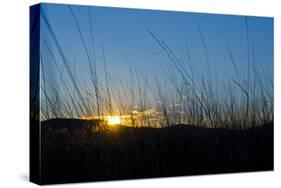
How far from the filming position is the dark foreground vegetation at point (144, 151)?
8338 mm

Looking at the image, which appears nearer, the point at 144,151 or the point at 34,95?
the point at 34,95

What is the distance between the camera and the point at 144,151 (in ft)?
29.1

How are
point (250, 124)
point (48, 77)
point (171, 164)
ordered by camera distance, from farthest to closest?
point (250, 124) < point (171, 164) < point (48, 77)

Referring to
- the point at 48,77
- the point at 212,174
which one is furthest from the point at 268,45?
the point at 48,77

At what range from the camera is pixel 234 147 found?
941 centimetres

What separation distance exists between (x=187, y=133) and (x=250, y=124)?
103 centimetres

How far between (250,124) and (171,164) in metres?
1.40

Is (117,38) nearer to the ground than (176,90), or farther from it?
farther from it

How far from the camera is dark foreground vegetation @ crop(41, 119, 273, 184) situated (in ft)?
27.4

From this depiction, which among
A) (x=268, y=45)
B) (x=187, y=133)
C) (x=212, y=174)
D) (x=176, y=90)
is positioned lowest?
(x=212, y=174)

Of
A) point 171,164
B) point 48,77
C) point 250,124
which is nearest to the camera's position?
point 48,77

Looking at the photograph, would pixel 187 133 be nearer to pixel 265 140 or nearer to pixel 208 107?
pixel 208 107

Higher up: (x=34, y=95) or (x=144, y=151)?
(x=34, y=95)

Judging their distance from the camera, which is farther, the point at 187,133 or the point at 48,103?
the point at 187,133
